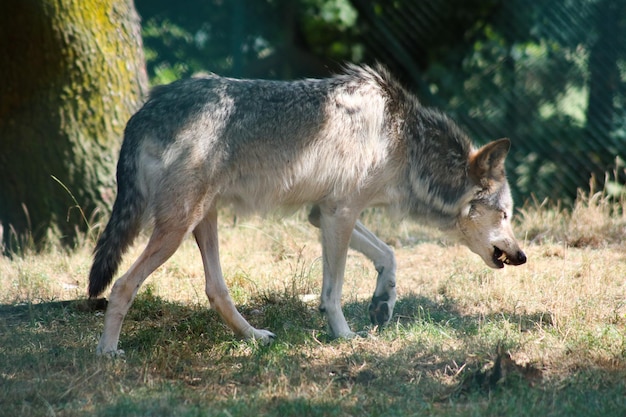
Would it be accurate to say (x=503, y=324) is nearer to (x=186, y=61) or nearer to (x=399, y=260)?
(x=399, y=260)

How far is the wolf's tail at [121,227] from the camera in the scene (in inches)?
175

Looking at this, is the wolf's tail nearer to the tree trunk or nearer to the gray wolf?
the gray wolf

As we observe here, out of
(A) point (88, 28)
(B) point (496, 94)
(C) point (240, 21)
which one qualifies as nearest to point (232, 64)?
(C) point (240, 21)

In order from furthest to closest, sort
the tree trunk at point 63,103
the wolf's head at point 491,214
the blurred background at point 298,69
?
the blurred background at point 298,69 < the tree trunk at point 63,103 < the wolf's head at point 491,214

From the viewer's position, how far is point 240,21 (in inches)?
373

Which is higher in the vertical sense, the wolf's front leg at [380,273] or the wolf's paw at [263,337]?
the wolf's front leg at [380,273]

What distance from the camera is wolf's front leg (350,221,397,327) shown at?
16.4 ft

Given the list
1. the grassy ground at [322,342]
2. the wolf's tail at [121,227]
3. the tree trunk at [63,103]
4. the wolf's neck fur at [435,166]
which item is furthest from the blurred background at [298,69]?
the wolf's neck fur at [435,166]

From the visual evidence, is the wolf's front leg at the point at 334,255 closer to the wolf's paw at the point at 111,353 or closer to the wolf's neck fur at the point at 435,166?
the wolf's neck fur at the point at 435,166

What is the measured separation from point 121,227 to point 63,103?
2.95m

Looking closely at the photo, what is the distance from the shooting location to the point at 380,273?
5117 mm

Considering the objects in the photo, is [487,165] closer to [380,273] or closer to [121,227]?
[380,273]

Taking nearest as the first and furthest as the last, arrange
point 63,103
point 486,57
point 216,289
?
point 216,289, point 63,103, point 486,57

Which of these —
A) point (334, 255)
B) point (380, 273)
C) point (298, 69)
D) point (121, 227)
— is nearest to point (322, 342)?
point (334, 255)
